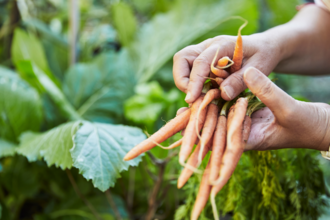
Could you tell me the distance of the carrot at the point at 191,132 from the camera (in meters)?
0.49

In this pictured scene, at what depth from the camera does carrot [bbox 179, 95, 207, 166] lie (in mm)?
495

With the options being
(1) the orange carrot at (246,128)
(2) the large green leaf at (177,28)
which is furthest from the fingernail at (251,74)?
(2) the large green leaf at (177,28)

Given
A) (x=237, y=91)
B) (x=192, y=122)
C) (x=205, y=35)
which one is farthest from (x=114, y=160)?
(x=205, y=35)

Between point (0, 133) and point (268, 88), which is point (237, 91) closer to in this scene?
point (268, 88)

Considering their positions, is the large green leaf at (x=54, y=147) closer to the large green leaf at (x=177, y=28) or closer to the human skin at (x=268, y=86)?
the human skin at (x=268, y=86)

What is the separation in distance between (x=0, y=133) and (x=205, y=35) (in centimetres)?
110

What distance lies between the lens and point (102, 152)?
0.68 m

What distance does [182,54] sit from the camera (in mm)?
579

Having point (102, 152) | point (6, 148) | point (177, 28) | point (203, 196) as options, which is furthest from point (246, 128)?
point (177, 28)

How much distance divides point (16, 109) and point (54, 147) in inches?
16.3

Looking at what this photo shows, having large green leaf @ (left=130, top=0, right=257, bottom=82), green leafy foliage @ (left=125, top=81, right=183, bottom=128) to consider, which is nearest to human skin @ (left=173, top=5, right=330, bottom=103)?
large green leaf @ (left=130, top=0, right=257, bottom=82)

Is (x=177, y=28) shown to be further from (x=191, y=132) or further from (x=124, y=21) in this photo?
(x=191, y=132)

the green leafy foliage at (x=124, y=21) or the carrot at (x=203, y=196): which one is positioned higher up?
the green leafy foliage at (x=124, y=21)

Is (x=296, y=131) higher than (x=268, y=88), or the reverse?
(x=268, y=88)
